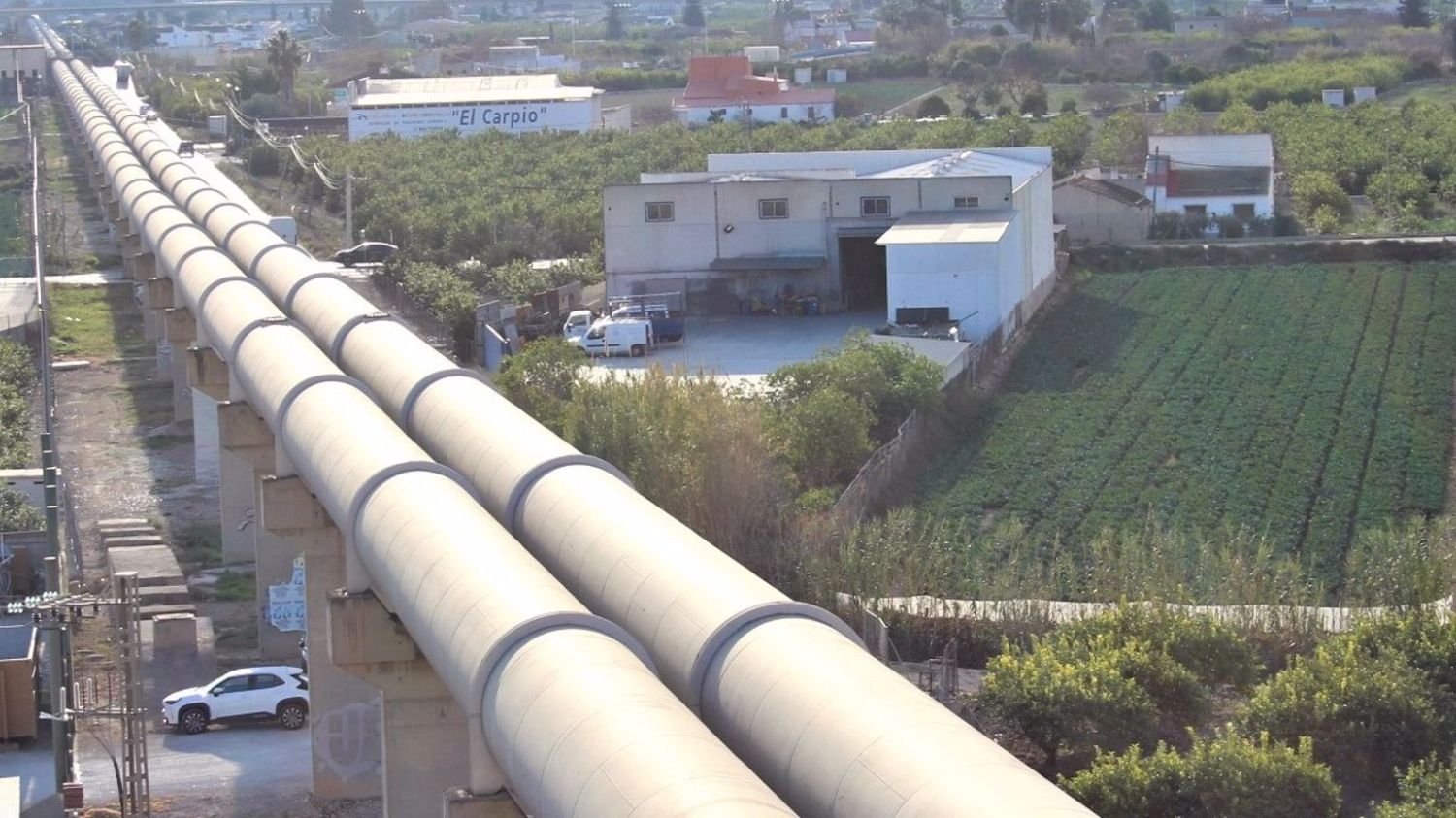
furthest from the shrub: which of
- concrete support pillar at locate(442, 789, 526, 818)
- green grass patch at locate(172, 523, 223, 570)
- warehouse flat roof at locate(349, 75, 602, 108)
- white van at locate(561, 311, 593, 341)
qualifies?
warehouse flat roof at locate(349, 75, 602, 108)

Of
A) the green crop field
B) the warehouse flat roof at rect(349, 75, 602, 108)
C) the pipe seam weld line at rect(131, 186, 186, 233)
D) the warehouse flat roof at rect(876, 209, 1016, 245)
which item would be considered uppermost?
the warehouse flat roof at rect(349, 75, 602, 108)

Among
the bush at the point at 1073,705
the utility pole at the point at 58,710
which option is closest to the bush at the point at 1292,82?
the bush at the point at 1073,705

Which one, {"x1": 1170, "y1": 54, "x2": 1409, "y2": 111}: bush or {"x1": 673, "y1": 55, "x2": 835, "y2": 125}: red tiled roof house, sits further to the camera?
{"x1": 673, "y1": 55, "x2": 835, "y2": 125}: red tiled roof house

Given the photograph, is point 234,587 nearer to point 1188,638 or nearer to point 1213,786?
point 1188,638

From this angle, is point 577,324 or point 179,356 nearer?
point 179,356

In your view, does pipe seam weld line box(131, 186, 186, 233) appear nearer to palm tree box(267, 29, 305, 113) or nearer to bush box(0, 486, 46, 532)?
bush box(0, 486, 46, 532)

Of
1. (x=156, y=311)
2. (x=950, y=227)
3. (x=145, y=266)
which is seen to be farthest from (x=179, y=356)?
(x=950, y=227)
